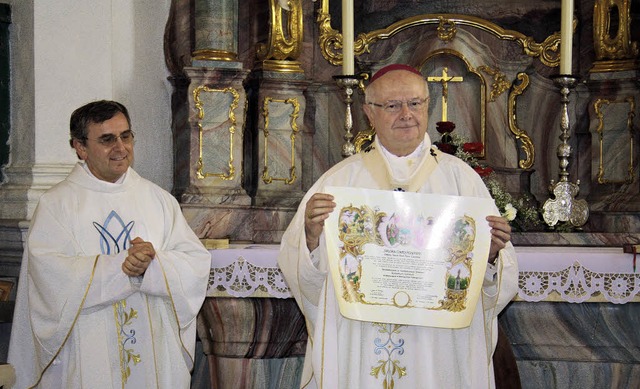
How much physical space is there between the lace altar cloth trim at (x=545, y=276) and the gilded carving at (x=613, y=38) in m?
2.11

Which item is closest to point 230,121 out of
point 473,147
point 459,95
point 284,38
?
point 284,38

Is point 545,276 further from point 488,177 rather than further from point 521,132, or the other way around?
point 521,132

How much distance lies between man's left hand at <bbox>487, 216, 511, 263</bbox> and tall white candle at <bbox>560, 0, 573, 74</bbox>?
2413 mm

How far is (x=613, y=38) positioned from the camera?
27.6ft

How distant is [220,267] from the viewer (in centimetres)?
670

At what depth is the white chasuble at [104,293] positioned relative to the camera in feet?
18.0

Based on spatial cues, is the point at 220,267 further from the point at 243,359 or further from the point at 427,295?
the point at 427,295

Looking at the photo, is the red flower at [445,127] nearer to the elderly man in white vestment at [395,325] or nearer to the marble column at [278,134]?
the marble column at [278,134]

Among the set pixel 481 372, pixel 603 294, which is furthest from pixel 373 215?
pixel 603 294

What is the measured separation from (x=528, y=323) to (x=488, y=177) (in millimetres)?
1339

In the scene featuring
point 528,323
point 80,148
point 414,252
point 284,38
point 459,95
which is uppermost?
point 284,38

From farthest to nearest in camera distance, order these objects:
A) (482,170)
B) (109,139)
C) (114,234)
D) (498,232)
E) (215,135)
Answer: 1. (215,135)
2. (482,170)
3. (114,234)
4. (109,139)
5. (498,232)

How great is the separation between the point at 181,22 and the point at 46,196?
2986mm

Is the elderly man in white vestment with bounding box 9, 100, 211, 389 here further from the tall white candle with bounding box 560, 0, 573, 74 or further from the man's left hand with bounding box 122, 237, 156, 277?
the tall white candle with bounding box 560, 0, 573, 74
